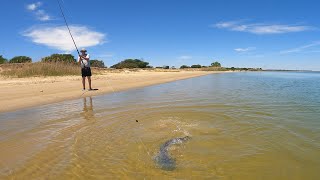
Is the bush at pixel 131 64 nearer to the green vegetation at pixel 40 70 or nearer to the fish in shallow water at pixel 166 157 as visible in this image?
the green vegetation at pixel 40 70

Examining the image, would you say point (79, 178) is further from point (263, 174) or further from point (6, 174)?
point (263, 174)

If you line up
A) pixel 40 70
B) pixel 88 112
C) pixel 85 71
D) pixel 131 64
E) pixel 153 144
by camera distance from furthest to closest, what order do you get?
pixel 131 64, pixel 40 70, pixel 85 71, pixel 88 112, pixel 153 144

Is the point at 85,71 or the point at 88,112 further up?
the point at 85,71

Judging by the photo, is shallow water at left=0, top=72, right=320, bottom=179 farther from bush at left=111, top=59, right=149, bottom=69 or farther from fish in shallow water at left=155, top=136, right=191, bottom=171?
bush at left=111, top=59, right=149, bottom=69

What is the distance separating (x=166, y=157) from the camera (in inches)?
163

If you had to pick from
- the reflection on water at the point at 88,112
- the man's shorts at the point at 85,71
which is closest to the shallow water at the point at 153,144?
the reflection on water at the point at 88,112

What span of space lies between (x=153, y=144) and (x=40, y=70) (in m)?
18.4

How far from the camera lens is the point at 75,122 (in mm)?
6371

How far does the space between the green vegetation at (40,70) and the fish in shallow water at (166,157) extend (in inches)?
704

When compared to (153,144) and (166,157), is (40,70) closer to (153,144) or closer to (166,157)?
(153,144)

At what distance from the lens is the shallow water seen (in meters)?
3.64

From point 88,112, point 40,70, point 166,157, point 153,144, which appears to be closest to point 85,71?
point 88,112

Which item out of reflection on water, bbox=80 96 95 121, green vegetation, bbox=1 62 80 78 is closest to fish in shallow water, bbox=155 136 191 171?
reflection on water, bbox=80 96 95 121

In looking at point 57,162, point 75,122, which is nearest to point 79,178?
point 57,162
